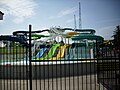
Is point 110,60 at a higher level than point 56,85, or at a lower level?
higher

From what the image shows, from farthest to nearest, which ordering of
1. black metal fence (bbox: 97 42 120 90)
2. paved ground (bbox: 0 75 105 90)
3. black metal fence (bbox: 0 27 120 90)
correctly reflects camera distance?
paved ground (bbox: 0 75 105 90)
black metal fence (bbox: 97 42 120 90)
black metal fence (bbox: 0 27 120 90)

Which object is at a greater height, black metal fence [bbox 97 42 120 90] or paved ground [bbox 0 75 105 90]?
black metal fence [bbox 97 42 120 90]

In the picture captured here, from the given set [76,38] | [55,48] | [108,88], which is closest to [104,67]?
[108,88]

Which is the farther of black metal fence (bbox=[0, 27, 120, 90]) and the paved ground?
the paved ground

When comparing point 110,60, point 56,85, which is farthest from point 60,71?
point 110,60

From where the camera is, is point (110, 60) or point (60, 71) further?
point (60, 71)

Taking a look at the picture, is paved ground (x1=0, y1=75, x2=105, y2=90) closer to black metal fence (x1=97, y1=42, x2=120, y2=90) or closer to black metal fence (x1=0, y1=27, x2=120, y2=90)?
black metal fence (x1=0, y1=27, x2=120, y2=90)

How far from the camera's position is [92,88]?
28.9 feet

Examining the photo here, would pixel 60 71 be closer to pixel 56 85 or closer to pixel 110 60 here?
pixel 56 85

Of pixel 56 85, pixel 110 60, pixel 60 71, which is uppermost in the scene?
pixel 110 60

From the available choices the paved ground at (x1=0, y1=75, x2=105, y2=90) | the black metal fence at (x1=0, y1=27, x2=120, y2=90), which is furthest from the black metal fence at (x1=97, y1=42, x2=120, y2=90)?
the paved ground at (x1=0, y1=75, x2=105, y2=90)

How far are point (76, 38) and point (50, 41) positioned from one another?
4460 mm

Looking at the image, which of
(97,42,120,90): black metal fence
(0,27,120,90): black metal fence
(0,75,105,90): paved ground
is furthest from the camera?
(0,75,105,90): paved ground

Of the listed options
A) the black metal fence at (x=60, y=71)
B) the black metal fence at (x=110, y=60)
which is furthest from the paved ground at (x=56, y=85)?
the black metal fence at (x=110, y=60)
